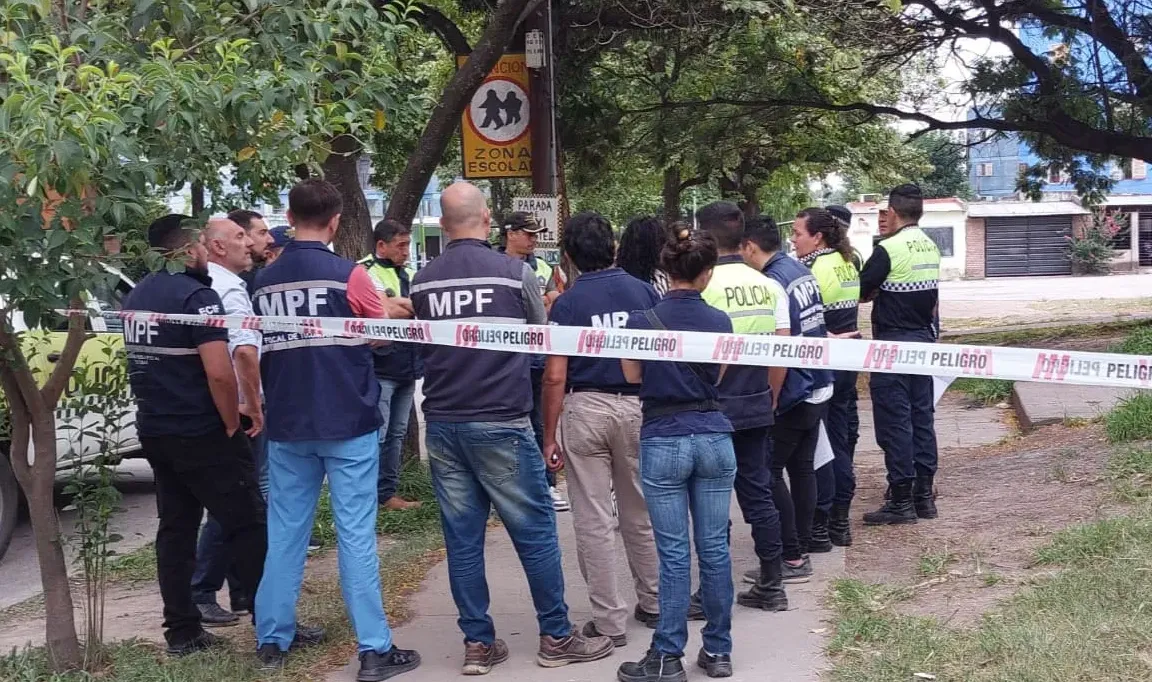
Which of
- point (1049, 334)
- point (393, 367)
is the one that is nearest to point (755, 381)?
point (393, 367)

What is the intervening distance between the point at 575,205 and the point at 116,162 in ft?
103

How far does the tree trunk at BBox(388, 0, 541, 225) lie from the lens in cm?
854

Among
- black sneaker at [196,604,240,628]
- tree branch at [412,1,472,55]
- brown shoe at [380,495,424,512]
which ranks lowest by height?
black sneaker at [196,604,240,628]

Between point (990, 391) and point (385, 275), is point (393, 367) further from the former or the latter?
point (990, 391)

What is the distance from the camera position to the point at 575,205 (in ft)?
116

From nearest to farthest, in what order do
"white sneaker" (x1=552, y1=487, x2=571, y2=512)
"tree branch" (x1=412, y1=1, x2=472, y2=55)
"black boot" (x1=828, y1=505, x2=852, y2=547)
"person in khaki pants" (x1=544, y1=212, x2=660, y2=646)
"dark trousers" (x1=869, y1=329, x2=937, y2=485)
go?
"person in khaki pants" (x1=544, y1=212, x2=660, y2=646), "black boot" (x1=828, y1=505, x2=852, y2=547), "dark trousers" (x1=869, y1=329, x2=937, y2=485), "white sneaker" (x1=552, y1=487, x2=571, y2=512), "tree branch" (x1=412, y1=1, x2=472, y2=55)

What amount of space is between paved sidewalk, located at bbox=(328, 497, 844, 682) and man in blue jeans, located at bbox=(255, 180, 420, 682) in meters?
0.34

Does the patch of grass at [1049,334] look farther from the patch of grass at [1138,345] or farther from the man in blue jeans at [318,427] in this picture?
the man in blue jeans at [318,427]

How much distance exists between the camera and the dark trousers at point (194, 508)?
5.15 metres

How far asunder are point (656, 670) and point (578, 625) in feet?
3.27

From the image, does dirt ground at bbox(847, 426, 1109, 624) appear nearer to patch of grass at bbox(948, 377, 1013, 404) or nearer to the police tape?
the police tape

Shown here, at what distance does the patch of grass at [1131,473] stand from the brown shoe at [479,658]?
12.4ft

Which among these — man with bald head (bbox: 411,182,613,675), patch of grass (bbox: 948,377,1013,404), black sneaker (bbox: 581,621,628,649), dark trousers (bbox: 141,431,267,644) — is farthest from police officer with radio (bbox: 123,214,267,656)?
patch of grass (bbox: 948,377,1013,404)

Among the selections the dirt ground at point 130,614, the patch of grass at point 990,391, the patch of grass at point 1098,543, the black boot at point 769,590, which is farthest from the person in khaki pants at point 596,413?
the patch of grass at point 990,391
